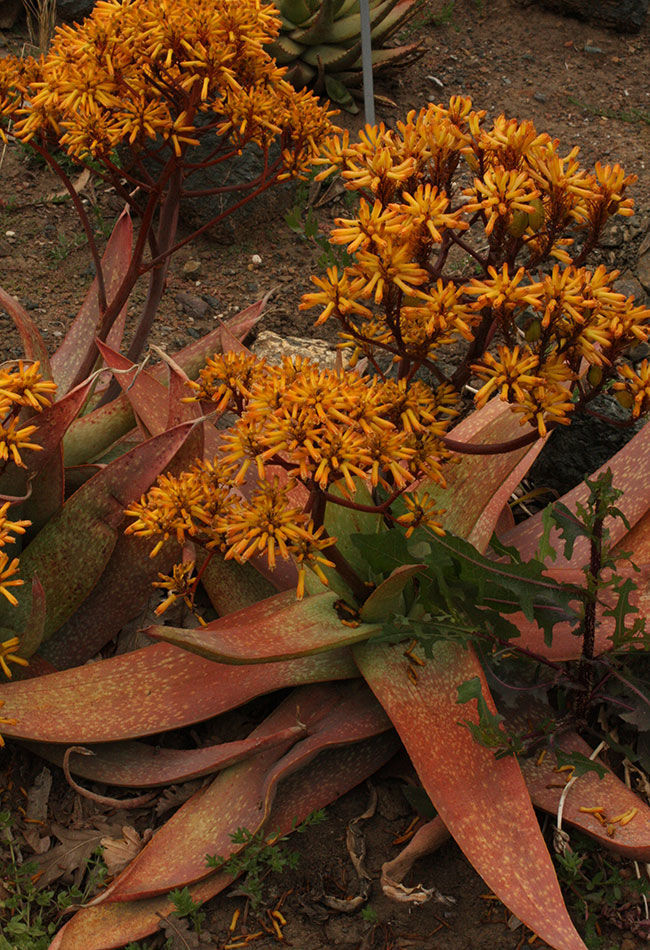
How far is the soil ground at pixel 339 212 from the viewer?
194 cm

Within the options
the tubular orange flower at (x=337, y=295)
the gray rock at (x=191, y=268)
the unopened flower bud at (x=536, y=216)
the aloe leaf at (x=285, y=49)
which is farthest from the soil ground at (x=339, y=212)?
the unopened flower bud at (x=536, y=216)

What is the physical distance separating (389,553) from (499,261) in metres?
0.60

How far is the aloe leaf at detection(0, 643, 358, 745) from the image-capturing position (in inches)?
81.1

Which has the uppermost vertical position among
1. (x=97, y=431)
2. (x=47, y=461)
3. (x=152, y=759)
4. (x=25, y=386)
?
(x=25, y=386)

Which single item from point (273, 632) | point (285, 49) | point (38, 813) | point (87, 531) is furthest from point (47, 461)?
point (285, 49)

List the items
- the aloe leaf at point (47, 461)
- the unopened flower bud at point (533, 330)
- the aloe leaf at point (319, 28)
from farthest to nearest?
the aloe leaf at point (319, 28)
the aloe leaf at point (47, 461)
the unopened flower bud at point (533, 330)

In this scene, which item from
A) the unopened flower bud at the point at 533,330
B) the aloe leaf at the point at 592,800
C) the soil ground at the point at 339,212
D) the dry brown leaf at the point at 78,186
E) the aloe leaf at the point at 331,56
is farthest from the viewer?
the aloe leaf at the point at 331,56

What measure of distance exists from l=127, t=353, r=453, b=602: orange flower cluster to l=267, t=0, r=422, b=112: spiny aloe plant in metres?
2.98

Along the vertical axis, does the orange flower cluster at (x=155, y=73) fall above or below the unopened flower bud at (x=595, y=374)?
above

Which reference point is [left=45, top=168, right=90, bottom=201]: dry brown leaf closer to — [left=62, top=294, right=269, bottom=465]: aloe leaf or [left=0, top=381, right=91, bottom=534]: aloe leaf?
[left=62, top=294, right=269, bottom=465]: aloe leaf

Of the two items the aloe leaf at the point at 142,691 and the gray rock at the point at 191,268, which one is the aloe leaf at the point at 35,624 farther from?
the gray rock at the point at 191,268

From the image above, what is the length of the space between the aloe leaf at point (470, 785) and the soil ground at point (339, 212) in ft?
0.76

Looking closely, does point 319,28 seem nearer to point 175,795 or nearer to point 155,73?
point 155,73

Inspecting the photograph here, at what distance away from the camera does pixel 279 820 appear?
203cm
